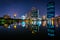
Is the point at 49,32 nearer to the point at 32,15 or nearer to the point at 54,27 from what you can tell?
the point at 54,27

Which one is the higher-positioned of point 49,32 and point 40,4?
point 40,4

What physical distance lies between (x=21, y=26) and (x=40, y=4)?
47cm

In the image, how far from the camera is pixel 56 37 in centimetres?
376

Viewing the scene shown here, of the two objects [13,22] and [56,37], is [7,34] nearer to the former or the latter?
[13,22]

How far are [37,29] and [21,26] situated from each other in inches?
10.5

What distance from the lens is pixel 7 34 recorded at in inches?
148

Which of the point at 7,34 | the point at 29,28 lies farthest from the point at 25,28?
the point at 7,34

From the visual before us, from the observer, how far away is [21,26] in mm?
3730

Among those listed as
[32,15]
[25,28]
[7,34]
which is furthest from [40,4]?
[7,34]

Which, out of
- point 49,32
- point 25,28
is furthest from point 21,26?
point 49,32

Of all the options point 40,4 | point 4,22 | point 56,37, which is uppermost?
point 40,4

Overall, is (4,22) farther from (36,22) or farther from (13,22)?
(36,22)

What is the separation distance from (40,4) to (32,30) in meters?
0.45

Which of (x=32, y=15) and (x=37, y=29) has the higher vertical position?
(x=32, y=15)
